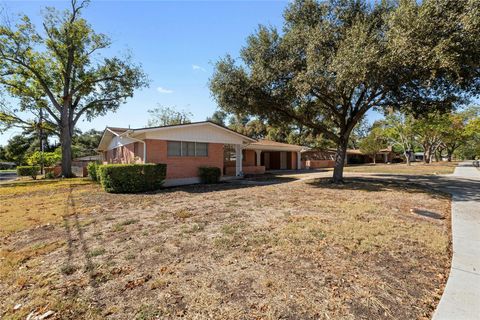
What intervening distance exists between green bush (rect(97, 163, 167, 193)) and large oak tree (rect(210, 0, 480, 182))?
5.21m

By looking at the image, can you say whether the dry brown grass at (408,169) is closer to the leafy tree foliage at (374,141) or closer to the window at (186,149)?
the leafy tree foliage at (374,141)

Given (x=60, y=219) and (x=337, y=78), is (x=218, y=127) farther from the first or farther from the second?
(x=60, y=219)

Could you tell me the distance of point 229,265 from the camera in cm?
365

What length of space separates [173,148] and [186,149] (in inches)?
32.3

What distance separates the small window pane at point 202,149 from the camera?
14927mm

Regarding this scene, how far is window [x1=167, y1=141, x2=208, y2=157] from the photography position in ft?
45.3

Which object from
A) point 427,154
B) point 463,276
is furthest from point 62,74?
point 427,154

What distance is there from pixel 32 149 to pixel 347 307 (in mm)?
59816

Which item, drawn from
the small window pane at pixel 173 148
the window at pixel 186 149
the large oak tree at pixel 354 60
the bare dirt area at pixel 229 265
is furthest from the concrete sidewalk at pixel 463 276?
the small window pane at pixel 173 148

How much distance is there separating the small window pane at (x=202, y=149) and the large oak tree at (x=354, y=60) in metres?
3.17

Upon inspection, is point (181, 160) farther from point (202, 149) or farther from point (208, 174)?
point (208, 174)

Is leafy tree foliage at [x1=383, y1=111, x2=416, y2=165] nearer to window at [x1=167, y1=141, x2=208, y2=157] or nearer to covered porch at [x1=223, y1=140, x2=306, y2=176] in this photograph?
covered porch at [x1=223, y1=140, x2=306, y2=176]

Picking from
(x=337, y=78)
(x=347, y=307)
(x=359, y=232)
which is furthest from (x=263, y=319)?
(x=337, y=78)

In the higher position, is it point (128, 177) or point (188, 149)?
point (188, 149)
